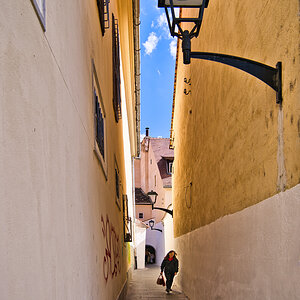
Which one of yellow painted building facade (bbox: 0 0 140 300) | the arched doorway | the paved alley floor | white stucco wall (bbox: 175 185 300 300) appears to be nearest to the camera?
yellow painted building facade (bbox: 0 0 140 300)

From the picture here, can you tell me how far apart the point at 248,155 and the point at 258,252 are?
42.9 inches

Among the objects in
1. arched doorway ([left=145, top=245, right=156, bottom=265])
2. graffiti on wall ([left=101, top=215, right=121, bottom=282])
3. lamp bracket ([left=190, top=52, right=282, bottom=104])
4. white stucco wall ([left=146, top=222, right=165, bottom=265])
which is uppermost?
lamp bracket ([left=190, top=52, right=282, bottom=104])

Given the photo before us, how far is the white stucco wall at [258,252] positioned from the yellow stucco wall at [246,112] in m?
0.16

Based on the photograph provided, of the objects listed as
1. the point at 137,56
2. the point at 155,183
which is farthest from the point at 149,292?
the point at 155,183

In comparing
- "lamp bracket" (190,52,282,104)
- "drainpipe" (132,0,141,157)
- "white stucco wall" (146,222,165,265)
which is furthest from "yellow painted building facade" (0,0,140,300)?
"white stucco wall" (146,222,165,265)

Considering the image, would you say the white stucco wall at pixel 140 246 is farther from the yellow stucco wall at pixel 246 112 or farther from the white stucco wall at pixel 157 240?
the yellow stucco wall at pixel 246 112

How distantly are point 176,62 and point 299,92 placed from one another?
500 inches

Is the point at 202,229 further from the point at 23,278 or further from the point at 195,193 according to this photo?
the point at 23,278

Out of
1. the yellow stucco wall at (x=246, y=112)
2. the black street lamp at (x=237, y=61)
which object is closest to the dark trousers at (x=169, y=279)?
the yellow stucco wall at (x=246, y=112)

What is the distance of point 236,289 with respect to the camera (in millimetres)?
5535

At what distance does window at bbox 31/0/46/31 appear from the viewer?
1.98 meters

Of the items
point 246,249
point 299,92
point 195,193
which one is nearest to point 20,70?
point 299,92

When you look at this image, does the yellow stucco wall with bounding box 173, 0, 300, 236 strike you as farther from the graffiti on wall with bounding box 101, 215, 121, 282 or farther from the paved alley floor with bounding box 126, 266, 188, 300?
the paved alley floor with bounding box 126, 266, 188, 300

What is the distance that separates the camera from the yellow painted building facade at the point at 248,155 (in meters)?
3.58
